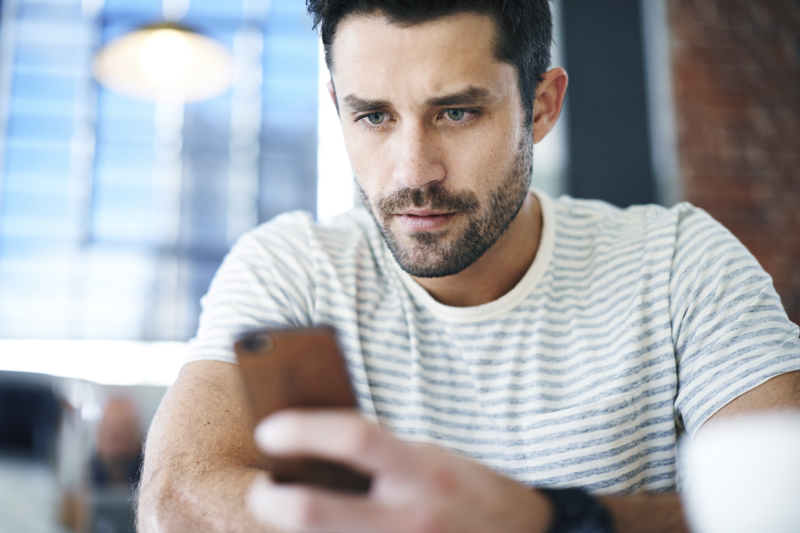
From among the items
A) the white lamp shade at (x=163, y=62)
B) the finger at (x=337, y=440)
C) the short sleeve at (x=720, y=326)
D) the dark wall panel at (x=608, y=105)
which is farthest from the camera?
the dark wall panel at (x=608, y=105)

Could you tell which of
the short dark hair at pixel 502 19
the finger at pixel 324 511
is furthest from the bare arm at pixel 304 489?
the short dark hair at pixel 502 19

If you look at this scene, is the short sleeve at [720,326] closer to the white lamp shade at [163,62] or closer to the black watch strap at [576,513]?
the black watch strap at [576,513]

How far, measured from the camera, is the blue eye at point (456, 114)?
0.99 m

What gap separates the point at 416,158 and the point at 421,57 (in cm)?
14

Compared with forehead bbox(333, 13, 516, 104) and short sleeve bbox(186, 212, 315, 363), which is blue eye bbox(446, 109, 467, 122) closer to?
forehead bbox(333, 13, 516, 104)

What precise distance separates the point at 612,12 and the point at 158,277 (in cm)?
311

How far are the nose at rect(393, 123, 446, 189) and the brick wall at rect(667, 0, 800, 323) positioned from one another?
9.05 ft

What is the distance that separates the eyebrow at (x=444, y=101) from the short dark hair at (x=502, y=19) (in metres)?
0.07

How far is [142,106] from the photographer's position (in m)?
4.25

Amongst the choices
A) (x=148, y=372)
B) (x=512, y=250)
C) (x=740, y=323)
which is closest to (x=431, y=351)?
(x=512, y=250)

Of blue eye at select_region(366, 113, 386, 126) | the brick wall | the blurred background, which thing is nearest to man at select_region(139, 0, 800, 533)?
blue eye at select_region(366, 113, 386, 126)

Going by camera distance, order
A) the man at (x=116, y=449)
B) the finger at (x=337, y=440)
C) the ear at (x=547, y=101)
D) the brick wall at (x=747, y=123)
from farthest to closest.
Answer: the brick wall at (x=747, y=123), the man at (x=116, y=449), the ear at (x=547, y=101), the finger at (x=337, y=440)

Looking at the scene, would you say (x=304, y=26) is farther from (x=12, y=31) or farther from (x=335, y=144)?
(x=12, y=31)

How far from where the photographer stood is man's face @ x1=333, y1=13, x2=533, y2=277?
96 centimetres
